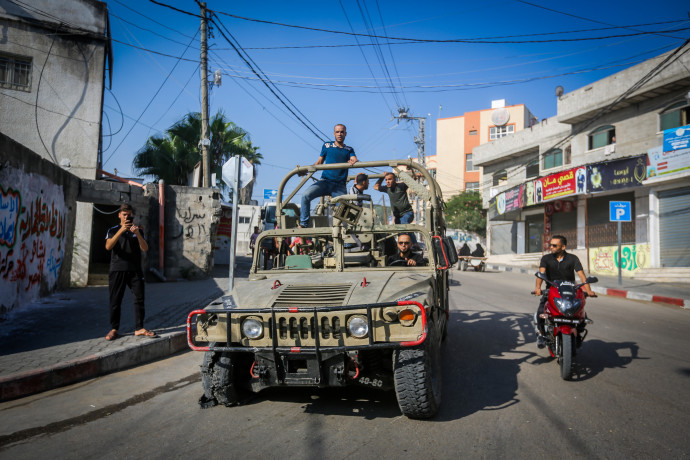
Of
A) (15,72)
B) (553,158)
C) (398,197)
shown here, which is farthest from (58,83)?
(553,158)

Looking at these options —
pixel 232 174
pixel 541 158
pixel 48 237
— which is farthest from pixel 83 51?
pixel 541 158

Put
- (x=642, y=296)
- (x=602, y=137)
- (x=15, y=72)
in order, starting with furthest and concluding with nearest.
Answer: (x=602, y=137) → (x=15, y=72) → (x=642, y=296)

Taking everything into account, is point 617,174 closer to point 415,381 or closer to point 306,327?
point 415,381

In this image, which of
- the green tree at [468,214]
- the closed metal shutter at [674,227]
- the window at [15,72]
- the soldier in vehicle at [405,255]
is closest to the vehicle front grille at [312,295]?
the soldier in vehicle at [405,255]

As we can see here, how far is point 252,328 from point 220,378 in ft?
1.93

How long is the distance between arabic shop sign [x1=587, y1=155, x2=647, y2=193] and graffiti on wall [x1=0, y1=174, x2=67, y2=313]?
18132 mm

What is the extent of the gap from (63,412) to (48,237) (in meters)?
6.08

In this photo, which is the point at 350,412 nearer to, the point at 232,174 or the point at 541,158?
the point at 232,174

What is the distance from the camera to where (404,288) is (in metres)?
3.60

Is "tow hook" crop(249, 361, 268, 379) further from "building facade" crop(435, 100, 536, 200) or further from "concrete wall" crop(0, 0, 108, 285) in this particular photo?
"building facade" crop(435, 100, 536, 200)

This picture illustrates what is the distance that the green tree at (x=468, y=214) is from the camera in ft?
111

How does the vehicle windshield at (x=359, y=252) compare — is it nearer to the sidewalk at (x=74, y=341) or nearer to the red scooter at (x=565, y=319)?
the red scooter at (x=565, y=319)

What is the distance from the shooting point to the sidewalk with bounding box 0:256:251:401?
447 cm

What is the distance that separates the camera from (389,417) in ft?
11.3
